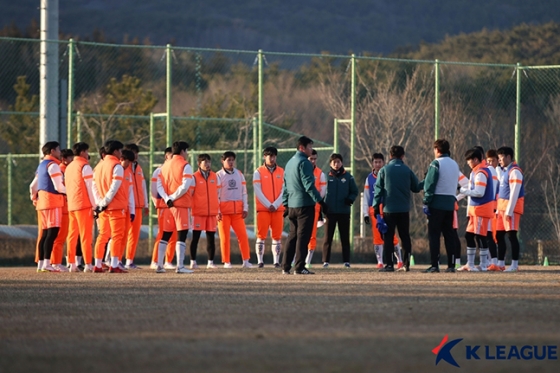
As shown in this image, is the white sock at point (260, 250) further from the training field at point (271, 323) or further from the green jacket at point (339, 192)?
the training field at point (271, 323)

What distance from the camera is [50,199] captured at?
1745cm

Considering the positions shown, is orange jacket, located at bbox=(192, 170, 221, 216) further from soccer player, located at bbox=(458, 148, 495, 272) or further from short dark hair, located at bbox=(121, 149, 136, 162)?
soccer player, located at bbox=(458, 148, 495, 272)

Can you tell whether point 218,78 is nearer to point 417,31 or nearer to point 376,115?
point 376,115

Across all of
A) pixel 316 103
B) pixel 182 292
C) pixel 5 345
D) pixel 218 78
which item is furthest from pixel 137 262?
pixel 218 78

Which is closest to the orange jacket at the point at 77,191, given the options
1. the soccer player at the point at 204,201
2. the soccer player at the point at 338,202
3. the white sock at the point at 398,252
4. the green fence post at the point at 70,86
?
the soccer player at the point at 204,201

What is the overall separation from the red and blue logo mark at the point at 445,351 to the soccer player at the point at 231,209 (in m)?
11.1

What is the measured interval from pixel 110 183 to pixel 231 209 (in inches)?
119

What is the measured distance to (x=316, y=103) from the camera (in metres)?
47.4

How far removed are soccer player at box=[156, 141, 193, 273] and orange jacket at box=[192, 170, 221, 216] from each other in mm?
713

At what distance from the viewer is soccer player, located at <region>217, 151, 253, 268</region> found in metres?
19.1

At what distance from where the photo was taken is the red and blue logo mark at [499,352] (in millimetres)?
7309

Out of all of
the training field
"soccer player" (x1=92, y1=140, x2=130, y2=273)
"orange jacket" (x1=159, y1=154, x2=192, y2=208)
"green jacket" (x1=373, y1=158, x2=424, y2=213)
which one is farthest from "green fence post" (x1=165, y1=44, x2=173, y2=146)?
the training field

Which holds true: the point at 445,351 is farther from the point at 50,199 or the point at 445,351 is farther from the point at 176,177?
the point at 50,199

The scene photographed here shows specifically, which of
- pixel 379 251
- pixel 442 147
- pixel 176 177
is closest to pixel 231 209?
pixel 176 177
